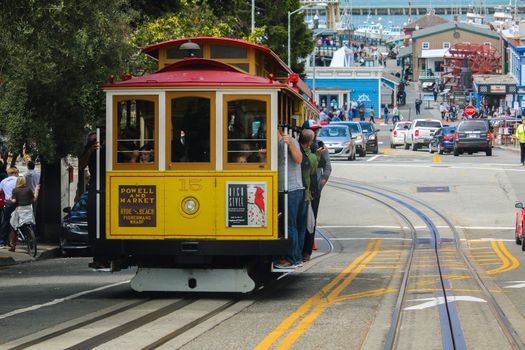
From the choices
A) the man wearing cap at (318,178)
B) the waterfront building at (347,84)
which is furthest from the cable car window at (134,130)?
the waterfront building at (347,84)

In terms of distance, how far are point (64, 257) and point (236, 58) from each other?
10719 mm

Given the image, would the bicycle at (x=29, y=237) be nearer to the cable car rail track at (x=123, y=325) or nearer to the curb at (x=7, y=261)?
the curb at (x=7, y=261)

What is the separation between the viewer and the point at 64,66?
22.0m

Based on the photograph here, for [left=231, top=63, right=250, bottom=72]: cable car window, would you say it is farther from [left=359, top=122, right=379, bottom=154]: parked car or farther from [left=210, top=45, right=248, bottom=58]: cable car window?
[left=359, top=122, right=379, bottom=154]: parked car

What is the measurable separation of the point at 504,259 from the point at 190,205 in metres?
8.68

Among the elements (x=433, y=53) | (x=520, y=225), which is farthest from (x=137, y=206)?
(x=433, y=53)

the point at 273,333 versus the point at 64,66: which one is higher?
the point at 64,66

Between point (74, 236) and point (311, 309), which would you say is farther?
point (74, 236)

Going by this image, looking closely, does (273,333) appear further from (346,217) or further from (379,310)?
(346,217)

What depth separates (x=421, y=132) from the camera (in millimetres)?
Answer: 59531

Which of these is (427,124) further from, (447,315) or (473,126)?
(447,315)

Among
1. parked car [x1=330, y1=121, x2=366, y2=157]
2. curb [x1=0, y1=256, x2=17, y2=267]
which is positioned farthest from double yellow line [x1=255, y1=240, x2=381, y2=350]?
parked car [x1=330, y1=121, x2=366, y2=157]

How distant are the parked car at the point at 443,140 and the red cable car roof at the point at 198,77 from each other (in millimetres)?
40928

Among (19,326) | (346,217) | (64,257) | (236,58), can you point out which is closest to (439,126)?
(346,217)
